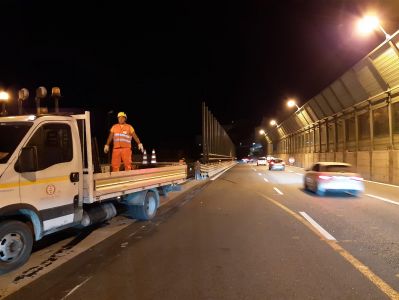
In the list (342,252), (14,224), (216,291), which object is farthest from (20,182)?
(342,252)

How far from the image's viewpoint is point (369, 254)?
693 centimetres

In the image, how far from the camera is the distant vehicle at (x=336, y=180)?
16.3 meters

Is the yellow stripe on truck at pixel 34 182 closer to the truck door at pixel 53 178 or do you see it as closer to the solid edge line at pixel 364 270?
the truck door at pixel 53 178

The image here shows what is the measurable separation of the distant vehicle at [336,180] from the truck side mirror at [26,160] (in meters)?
12.9

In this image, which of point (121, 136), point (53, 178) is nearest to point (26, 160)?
point (53, 178)

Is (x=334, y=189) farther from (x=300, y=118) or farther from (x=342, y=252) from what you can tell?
(x=300, y=118)

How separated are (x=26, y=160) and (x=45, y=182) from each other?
27.4 inches

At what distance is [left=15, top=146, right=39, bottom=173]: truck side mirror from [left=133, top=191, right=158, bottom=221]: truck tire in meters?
4.44

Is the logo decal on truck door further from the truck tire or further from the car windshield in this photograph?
the car windshield

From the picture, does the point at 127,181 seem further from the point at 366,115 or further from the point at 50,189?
Result: the point at 366,115

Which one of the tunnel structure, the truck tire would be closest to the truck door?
the truck tire

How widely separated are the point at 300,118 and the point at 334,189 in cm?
3985

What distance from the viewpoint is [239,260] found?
6.57 m

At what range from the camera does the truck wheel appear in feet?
19.2
